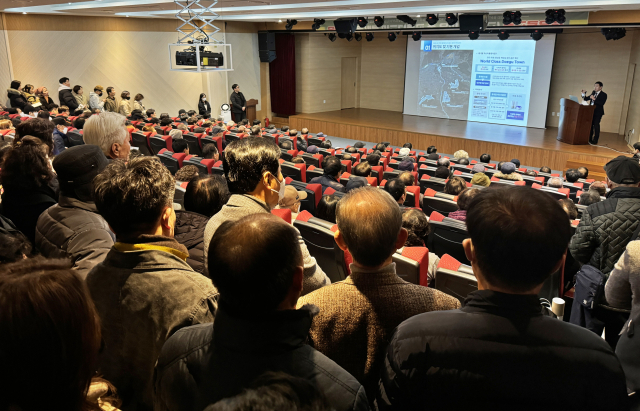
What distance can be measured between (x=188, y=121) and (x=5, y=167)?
7421 mm

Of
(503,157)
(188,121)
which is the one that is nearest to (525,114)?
(503,157)

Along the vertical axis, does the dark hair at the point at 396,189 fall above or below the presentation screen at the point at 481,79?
below

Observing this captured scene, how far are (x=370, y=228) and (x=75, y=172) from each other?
1319mm

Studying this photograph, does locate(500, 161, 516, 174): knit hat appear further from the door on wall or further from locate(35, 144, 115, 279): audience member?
the door on wall

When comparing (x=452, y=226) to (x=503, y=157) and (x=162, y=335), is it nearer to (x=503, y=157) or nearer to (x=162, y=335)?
(x=162, y=335)

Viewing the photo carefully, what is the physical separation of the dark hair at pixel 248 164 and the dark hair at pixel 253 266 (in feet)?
3.08

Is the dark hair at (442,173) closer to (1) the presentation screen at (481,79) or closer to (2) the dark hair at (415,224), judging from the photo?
(2) the dark hair at (415,224)

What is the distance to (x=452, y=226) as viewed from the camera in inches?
116

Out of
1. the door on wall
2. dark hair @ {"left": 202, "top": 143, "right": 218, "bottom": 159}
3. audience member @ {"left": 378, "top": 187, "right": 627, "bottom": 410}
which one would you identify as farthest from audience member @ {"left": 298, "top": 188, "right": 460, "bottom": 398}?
the door on wall

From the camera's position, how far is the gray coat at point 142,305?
1.29 metres

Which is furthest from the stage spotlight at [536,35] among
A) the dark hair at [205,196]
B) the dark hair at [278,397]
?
the dark hair at [278,397]

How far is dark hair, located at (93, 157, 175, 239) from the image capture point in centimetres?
140

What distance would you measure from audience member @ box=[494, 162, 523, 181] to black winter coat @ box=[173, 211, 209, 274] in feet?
16.3

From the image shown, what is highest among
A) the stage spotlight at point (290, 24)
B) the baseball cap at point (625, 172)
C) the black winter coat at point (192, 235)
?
the stage spotlight at point (290, 24)
